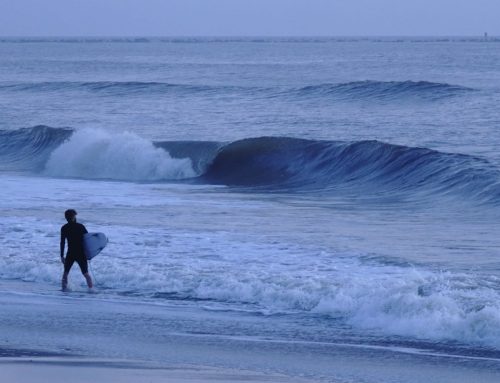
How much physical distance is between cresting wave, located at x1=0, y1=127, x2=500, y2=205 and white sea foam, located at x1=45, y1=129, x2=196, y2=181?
3 cm

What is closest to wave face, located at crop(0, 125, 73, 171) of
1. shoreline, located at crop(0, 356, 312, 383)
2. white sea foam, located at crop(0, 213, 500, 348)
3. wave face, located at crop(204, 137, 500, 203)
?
wave face, located at crop(204, 137, 500, 203)

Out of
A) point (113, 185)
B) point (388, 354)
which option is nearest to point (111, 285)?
point (388, 354)

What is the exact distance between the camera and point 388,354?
9258mm

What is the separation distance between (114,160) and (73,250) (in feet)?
52.0

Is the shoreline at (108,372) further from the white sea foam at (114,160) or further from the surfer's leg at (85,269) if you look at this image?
the white sea foam at (114,160)

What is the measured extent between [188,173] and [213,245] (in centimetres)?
1274

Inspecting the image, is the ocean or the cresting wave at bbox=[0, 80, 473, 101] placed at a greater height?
the cresting wave at bbox=[0, 80, 473, 101]

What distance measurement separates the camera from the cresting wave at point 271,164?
2105 centimetres

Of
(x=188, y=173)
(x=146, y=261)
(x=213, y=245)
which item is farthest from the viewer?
(x=188, y=173)

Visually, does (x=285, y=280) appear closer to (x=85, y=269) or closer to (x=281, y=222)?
(x=85, y=269)

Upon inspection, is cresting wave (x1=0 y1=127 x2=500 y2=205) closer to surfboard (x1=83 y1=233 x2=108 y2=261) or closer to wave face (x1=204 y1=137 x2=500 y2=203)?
wave face (x1=204 y1=137 x2=500 y2=203)

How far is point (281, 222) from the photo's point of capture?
1661cm

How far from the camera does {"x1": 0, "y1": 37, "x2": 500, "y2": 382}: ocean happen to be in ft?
33.0

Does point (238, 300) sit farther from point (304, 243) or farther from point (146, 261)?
point (304, 243)
